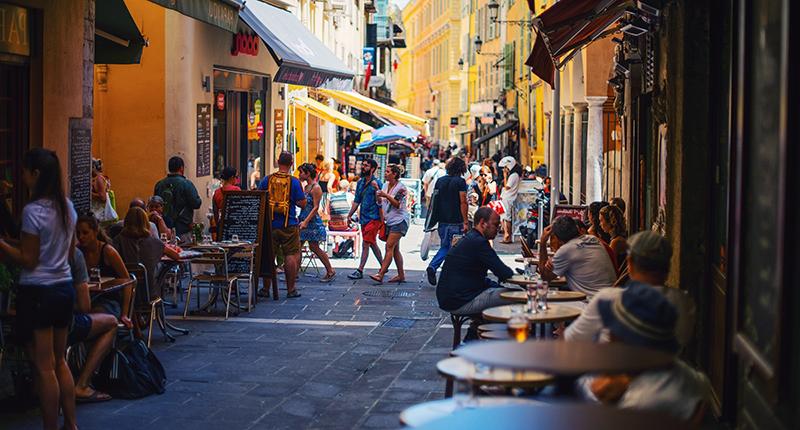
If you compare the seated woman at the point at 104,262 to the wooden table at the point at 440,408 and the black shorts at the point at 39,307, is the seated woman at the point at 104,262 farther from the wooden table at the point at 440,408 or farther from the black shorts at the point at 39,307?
the wooden table at the point at 440,408

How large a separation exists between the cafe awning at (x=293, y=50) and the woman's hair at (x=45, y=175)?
1140 centimetres

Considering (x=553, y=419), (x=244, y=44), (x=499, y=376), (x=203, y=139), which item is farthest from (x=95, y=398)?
(x=244, y=44)

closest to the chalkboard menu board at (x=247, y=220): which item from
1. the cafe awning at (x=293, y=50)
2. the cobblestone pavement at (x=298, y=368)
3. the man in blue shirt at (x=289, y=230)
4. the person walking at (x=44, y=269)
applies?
the man in blue shirt at (x=289, y=230)

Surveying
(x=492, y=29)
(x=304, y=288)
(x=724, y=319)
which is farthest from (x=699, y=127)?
(x=492, y=29)

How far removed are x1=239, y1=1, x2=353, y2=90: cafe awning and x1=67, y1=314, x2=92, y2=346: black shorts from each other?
10.6 m

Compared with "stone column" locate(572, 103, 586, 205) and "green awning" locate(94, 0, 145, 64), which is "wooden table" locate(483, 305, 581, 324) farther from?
"stone column" locate(572, 103, 586, 205)

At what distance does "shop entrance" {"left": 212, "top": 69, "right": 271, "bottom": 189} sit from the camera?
20062mm

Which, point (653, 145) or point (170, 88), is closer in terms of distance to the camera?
point (653, 145)

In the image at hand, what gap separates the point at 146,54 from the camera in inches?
658

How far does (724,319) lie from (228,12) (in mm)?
7594

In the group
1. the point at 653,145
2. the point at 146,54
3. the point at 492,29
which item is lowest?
the point at 653,145

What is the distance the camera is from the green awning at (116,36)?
1449 cm

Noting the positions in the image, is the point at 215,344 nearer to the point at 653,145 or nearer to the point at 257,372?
the point at 257,372

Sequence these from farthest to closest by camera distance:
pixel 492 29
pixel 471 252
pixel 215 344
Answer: pixel 492 29
pixel 215 344
pixel 471 252
